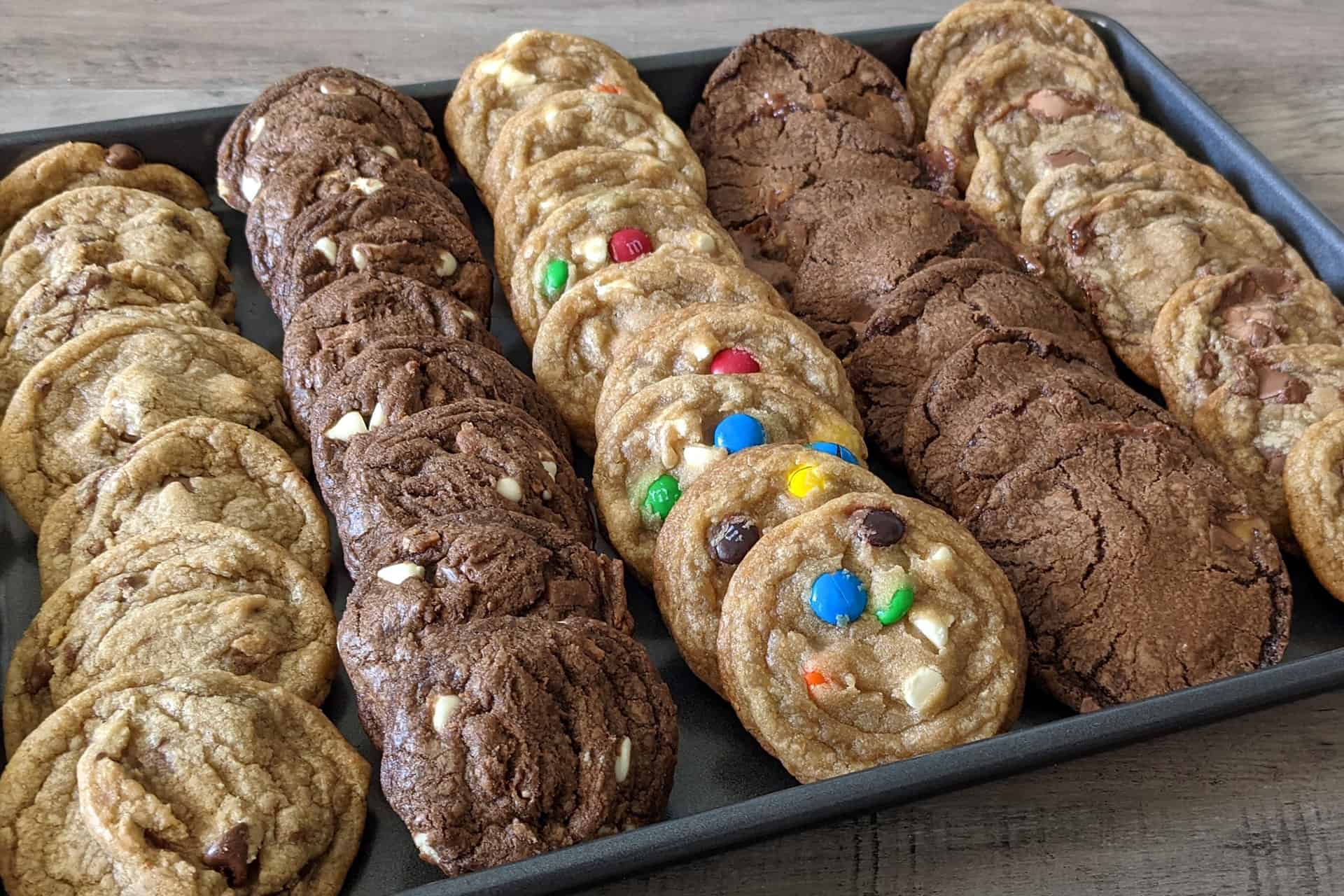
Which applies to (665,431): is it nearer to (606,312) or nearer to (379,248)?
(606,312)

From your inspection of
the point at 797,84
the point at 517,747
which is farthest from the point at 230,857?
the point at 797,84

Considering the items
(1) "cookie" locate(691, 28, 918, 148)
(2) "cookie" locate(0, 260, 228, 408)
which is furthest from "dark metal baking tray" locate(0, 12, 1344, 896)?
(1) "cookie" locate(691, 28, 918, 148)

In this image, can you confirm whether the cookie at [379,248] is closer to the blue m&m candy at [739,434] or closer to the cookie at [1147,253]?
the blue m&m candy at [739,434]

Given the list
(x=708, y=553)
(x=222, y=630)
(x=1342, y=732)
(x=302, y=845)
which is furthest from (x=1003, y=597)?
(x=222, y=630)

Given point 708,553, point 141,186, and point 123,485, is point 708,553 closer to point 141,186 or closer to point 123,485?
point 123,485

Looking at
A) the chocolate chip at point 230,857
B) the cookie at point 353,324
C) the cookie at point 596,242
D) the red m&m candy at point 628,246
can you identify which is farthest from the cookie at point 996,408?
the chocolate chip at point 230,857

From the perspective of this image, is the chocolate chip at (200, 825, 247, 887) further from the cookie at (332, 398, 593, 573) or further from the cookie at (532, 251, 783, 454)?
the cookie at (532, 251, 783, 454)
